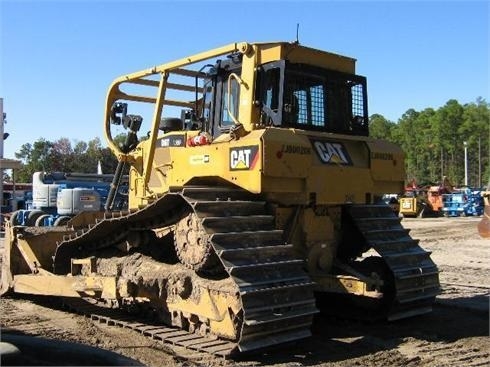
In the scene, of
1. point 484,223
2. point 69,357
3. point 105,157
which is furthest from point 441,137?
point 69,357

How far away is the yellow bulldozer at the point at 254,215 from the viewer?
6023mm

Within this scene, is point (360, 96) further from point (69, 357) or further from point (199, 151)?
point (69, 357)

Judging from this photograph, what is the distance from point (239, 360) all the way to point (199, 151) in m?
2.44

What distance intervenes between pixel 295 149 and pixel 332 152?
2.52ft

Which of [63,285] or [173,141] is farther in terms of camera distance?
[63,285]

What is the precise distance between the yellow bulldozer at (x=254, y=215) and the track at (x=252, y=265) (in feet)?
0.05

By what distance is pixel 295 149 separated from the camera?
664cm

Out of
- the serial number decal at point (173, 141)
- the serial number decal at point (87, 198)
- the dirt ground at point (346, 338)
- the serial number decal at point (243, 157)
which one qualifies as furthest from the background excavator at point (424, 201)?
the serial number decal at point (243, 157)

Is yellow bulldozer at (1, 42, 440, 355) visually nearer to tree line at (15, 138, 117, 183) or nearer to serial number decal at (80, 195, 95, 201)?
serial number decal at (80, 195, 95, 201)

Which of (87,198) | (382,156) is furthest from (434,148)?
(382,156)

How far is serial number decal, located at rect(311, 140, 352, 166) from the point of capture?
707 centimetres

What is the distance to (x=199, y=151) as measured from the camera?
23.3ft

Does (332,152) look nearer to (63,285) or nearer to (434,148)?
(63,285)

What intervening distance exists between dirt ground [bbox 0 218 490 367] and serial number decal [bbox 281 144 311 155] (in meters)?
1.98
